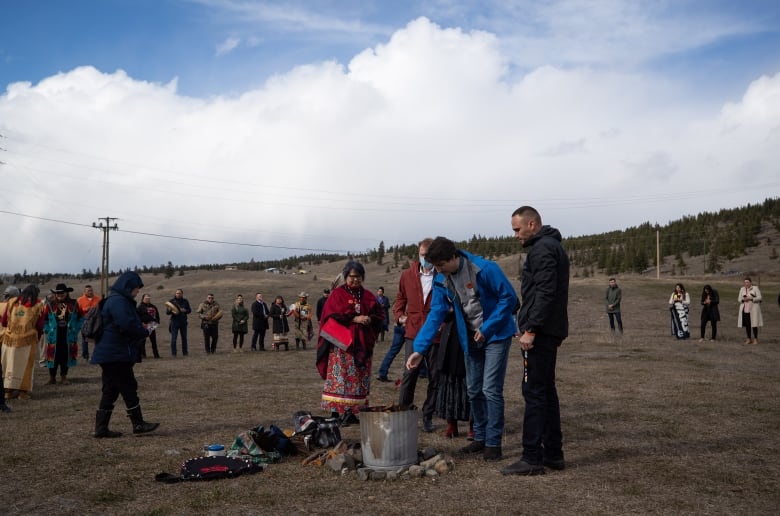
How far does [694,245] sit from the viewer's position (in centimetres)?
7381

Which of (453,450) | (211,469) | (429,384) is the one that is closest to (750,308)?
(429,384)

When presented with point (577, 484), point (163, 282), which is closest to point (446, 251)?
point (577, 484)

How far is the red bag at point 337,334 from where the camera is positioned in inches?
321

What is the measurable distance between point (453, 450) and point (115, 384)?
3.77 meters

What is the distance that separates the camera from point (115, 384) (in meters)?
8.02

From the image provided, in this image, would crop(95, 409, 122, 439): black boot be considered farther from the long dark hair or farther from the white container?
the long dark hair

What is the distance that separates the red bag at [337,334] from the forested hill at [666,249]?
188 ft

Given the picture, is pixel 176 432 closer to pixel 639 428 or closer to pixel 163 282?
pixel 639 428

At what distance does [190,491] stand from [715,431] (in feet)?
17.4

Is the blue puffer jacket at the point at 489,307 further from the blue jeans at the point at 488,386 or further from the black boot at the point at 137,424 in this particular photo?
the black boot at the point at 137,424

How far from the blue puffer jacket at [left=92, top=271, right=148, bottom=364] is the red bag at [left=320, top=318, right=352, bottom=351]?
198 cm

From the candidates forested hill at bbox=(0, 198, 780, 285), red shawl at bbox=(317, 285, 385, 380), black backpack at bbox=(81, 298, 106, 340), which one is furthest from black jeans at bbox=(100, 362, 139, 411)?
forested hill at bbox=(0, 198, 780, 285)

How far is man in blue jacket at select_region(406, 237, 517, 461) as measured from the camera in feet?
20.7

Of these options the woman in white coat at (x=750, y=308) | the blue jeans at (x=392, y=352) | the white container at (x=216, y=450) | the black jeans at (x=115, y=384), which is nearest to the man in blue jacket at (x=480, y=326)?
the white container at (x=216, y=450)
